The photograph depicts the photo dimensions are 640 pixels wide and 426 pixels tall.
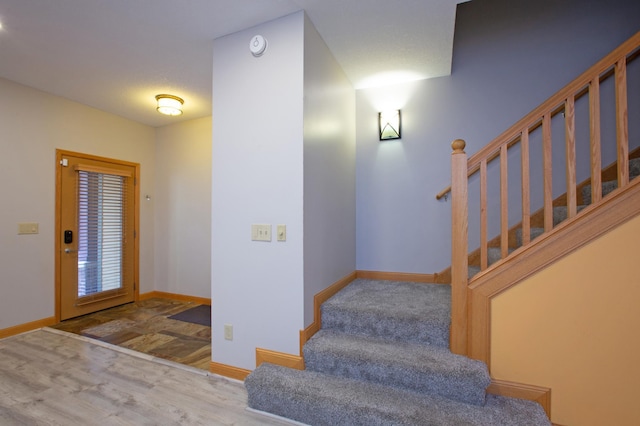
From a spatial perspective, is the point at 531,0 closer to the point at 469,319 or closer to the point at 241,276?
the point at 469,319

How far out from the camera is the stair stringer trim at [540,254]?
1.55 meters

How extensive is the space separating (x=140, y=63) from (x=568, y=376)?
4.03 meters

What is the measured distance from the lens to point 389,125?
3.12 meters

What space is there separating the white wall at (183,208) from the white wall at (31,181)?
92cm

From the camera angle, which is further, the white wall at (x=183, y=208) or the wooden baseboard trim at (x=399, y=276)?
the white wall at (x=183, y=208)

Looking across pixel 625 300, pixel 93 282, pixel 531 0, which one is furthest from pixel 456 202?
pixel 93 282

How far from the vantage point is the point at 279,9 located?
1.99m

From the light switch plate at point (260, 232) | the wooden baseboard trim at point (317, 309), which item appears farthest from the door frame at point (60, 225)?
the wooden baseboard trim at point (317, 309)

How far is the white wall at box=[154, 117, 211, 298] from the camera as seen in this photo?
4137 millimetres

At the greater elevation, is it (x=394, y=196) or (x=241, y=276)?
(x=394, y=196)

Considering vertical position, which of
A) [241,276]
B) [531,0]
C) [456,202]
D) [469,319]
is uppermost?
[531,0]

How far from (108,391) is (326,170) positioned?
231 centimetres

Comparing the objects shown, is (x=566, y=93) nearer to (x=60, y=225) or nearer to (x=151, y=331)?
(x=151, y=331)

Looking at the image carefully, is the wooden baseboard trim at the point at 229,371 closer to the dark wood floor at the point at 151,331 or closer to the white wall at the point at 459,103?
the dark wood floor at the point at 151,331
